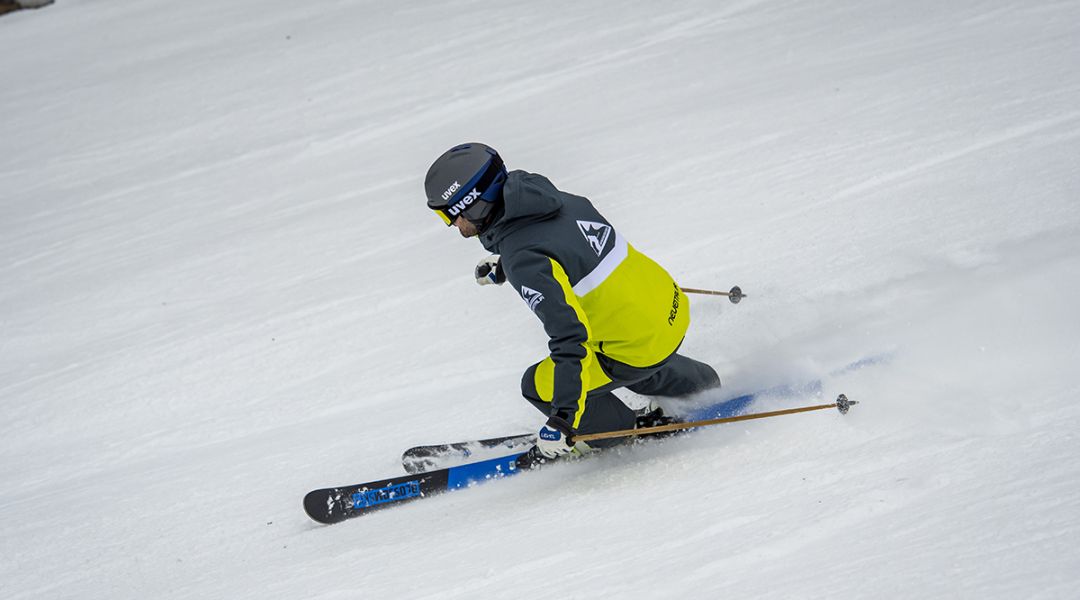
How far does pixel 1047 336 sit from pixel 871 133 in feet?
10.4

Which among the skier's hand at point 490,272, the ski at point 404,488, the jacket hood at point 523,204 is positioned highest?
the jacket hood at point 523,204

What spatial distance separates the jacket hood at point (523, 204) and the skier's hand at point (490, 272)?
28.9 inches

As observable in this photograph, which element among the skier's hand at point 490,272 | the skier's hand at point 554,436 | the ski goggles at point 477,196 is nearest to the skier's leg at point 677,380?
the skier's hand at point 554,436

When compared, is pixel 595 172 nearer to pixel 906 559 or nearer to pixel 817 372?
pixel 817 372

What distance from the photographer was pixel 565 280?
3373 mm

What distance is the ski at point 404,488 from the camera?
428 cm

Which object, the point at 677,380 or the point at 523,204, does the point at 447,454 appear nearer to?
the point at 677,380

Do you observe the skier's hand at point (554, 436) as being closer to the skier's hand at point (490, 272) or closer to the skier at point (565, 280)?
the skier at point (565, 280)

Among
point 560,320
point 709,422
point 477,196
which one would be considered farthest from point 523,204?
point 709,422

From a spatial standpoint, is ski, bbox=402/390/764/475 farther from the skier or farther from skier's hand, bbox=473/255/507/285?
skier's hand, bbox=473/255/507/285

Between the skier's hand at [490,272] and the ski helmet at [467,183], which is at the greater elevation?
the ski helmet at [467,183]

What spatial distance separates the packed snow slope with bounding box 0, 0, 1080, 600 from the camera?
316cm

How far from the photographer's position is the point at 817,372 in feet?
13.8

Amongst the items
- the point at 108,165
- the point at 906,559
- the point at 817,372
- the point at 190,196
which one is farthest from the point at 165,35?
the point at 906,559
